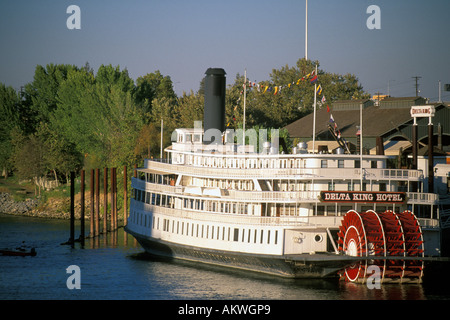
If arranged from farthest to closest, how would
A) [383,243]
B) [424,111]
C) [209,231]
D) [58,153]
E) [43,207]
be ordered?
[58,153] → [43,207] → [424,111] → [209,231] → [383,243]

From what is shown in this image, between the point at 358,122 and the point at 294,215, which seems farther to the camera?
the point at 358,122

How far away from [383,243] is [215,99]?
22060 millimetres

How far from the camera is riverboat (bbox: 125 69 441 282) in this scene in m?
43.2

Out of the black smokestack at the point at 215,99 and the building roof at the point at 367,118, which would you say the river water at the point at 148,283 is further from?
the building roof at the point at 367,118

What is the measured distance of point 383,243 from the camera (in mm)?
42594

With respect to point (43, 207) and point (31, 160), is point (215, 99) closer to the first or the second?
point (43, 207)

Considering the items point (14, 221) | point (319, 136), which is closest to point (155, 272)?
point (14, 221)

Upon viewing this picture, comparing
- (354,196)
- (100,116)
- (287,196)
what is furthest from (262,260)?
(100,116)

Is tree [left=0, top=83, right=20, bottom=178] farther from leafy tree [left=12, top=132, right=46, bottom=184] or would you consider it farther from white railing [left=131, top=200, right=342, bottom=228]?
white railing [left=131, top=200, right=342, bottom=228]

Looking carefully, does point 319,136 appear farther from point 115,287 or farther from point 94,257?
point 115,287

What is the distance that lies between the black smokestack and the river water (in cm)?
1251

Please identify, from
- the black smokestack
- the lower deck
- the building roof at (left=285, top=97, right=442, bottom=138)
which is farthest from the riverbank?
the lower deck

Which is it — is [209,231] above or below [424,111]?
below
